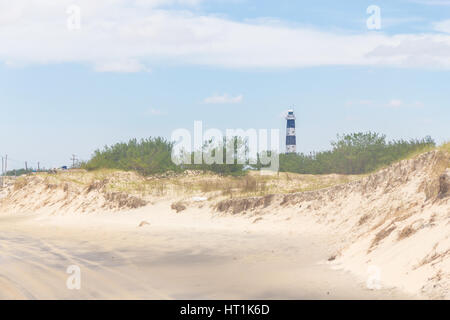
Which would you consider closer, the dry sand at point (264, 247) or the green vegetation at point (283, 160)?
the dry sand at point (264, 247)

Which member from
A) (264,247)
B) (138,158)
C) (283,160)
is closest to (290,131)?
(283,160)

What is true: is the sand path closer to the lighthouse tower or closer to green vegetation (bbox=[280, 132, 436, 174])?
green vegetation (bbox=[280, 132, 436, 174])

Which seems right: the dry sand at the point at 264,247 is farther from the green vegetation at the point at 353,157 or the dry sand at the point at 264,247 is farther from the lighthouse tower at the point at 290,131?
the lighthouse tower at the point at 290,131

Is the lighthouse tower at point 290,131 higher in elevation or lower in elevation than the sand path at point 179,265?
higher

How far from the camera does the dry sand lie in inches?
441

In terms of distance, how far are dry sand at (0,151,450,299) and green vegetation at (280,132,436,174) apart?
1898 cm

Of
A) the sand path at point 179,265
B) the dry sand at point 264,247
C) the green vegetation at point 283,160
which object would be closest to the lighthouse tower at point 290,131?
the green vegetation at point 283,160

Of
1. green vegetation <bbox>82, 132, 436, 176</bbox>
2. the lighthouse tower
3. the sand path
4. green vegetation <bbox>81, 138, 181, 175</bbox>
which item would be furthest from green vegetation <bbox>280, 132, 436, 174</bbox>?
the lighthouse tower

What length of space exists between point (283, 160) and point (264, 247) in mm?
36369

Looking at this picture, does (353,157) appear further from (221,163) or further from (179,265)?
(179,265)

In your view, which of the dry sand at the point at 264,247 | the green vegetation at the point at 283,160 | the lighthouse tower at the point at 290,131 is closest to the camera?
the dry sand at the point at 264,247

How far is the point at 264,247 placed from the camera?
18.5 metres

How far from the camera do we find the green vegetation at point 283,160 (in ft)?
145

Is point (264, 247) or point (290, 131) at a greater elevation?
point (290, 131)
